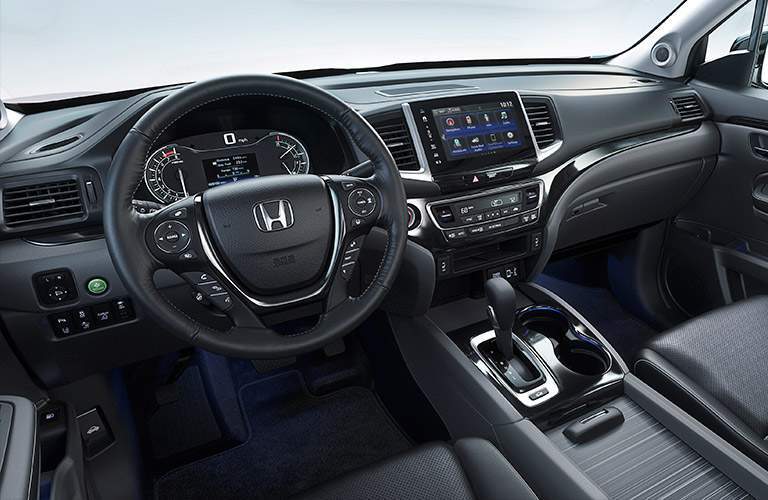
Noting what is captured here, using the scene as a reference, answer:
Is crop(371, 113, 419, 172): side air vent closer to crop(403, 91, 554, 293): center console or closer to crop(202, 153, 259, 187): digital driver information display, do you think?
crop(403, 91, 554, 293): center console

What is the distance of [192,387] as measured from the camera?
1.95 metres

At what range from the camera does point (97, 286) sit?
4.13ft

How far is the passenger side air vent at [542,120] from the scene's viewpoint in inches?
65.3

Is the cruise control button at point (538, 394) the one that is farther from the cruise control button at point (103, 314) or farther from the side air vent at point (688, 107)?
the side air vent at point (688, 107)

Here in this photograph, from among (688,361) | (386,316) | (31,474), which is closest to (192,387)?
(386,316)

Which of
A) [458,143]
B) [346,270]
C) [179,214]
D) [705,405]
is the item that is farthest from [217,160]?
[705,405]

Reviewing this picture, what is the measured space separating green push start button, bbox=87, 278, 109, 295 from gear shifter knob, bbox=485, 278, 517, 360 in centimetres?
88

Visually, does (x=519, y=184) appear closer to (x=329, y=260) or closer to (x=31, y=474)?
(x=329, y=260)

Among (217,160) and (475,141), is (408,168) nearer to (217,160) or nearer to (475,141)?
(475,141)

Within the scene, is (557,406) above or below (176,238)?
below

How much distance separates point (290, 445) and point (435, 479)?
895 millimetres

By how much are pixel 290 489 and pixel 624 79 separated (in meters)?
1.80

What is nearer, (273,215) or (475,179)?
(273,215)

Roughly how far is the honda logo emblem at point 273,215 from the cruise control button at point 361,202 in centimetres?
13
